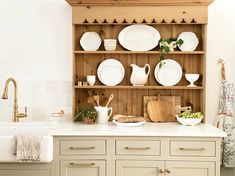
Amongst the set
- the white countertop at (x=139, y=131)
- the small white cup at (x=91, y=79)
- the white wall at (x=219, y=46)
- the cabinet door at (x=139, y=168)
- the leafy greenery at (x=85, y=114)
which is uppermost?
the white wall at (x=219, y=46)

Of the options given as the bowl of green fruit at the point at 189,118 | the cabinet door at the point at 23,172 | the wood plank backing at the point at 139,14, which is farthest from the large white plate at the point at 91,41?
the cabinet door at the point at 23,172

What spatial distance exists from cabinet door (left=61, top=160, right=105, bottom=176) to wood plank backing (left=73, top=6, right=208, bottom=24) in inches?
48.5

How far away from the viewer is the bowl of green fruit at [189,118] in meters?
3.40

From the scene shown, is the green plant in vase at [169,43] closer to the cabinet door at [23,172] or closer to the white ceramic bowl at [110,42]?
the white ceramic bowl at [110,42]

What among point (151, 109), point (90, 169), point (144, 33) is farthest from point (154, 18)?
point (90, 169)

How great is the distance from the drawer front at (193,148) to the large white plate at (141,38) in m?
0.97

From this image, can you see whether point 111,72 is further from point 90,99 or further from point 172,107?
point 172,107

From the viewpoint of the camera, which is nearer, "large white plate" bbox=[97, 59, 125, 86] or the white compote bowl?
the white compote bowl

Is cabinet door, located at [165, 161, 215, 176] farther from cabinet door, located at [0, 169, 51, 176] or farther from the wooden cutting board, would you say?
cabinet door, located at [0, 169, 51, 176]

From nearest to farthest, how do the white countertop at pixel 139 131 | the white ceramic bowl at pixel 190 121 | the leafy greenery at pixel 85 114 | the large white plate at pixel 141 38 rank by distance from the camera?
the white countertop at pixel 139 131 → the white ceramic bowl at pixel 190 121 → the leafy greenery at pixel 85 114 → the large white plate at pixel 141 38

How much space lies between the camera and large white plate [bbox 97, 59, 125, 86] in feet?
12.0

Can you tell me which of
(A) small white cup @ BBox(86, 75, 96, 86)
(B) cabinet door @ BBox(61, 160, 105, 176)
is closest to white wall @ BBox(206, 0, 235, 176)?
(A) small white cup @ BBox(86, 75, 96, 86)

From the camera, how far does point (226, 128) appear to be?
3.60 metres

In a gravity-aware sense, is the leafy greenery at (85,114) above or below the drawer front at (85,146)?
above
